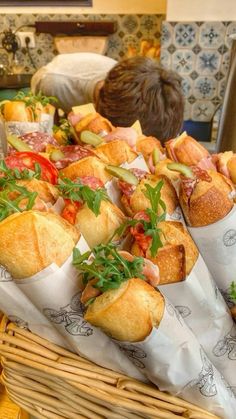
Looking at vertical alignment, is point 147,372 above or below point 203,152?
below

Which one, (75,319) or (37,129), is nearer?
(75,319)

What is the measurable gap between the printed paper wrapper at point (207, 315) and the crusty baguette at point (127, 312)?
0.20ft

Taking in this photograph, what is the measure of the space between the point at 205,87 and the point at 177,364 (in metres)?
2.11

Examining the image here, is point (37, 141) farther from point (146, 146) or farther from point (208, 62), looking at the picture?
point (208, 62)

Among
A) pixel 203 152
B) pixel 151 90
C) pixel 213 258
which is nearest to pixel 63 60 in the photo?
pixel 151 90

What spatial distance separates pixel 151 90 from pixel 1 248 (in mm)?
1088

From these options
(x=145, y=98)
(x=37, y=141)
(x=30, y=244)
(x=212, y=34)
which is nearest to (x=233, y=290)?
(x=30, y=244)

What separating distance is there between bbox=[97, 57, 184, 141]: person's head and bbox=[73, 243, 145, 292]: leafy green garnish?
104cm

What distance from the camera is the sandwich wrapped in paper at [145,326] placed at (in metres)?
0.39

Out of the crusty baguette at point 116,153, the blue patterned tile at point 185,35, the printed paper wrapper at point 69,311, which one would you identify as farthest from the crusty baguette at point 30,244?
the blue patterned tile at point 185,35

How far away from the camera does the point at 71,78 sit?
200cm

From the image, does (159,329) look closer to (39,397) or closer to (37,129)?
(39,397)

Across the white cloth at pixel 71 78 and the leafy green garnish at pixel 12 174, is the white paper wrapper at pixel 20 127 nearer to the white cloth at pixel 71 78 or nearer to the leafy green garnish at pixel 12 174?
the leafy green garnish at pixel 12 174

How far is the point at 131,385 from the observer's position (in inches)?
17.1
